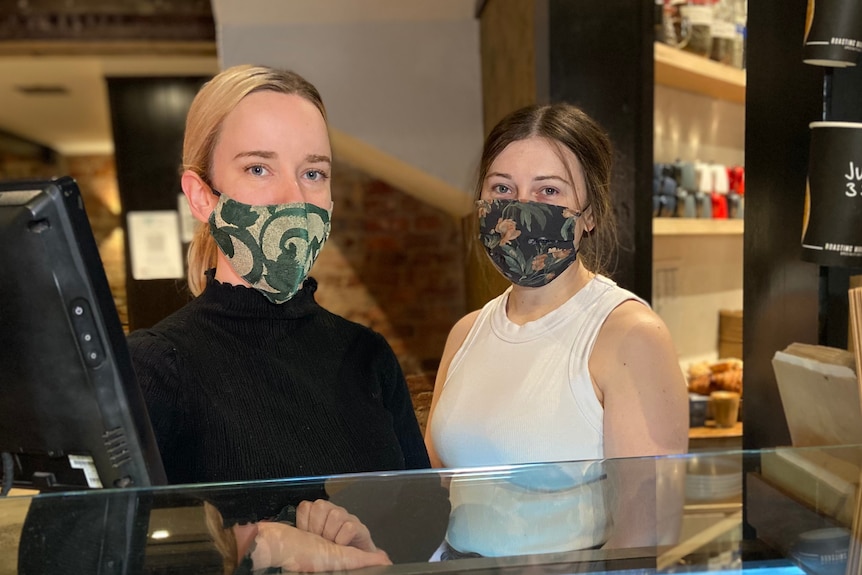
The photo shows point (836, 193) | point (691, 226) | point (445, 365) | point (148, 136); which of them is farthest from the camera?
point (148, 136)

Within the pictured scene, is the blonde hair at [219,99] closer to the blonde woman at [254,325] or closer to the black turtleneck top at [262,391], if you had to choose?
the blonde woman at [254,325]

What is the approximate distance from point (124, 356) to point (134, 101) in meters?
3.93

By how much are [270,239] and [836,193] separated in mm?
782

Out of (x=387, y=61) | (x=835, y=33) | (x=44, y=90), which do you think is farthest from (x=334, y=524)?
(x=44, y=90)

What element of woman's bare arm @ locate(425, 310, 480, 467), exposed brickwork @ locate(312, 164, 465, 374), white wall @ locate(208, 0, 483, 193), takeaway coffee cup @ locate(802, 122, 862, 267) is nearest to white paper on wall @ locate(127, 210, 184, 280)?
exposed brickwork @ locate(312, 164, 465, 374)

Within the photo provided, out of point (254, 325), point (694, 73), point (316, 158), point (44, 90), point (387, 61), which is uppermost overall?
point (44, 90)

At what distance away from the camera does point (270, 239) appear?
0.97 meters

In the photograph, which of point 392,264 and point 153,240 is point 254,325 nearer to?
point 392,264

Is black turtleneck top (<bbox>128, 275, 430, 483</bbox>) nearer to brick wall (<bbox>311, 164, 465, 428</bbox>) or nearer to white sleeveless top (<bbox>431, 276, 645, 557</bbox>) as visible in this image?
white sleeveless top (<bbox>431, 276, 645, 557</bbox>)

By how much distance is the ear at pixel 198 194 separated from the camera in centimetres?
99

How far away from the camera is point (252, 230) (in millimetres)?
965

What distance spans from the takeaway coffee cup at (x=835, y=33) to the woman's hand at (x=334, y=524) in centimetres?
94

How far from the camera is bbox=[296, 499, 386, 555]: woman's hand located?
632 mm

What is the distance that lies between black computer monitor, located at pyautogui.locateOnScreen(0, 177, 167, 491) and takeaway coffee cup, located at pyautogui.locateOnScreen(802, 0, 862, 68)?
1.01 m
